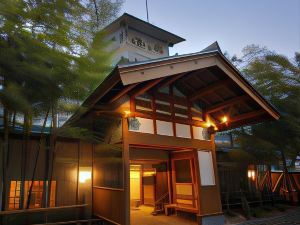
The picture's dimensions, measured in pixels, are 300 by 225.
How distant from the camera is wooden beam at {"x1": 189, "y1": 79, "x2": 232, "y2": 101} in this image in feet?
23.4

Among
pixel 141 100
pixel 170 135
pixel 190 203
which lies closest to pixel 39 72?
pixel 141 100

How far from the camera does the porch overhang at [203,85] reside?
214 inches

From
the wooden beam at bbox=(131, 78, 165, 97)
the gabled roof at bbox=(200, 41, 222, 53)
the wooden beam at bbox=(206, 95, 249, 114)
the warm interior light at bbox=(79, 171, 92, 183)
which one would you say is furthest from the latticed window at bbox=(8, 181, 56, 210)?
the gabled roof at bbox=(200, 41, 222, 53)

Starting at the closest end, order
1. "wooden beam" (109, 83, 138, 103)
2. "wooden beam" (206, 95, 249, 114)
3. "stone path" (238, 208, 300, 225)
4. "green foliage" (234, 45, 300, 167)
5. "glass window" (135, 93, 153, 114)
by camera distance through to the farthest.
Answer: "wooden beam" (109, 83, 138, 103) < "glass window" (135, 93, 153, 114) < "wooden beam" (206, 95, 249, 114) < "stone path" (238, 208, 300, 225) < "green foliage" (234, 45, 300, 167)

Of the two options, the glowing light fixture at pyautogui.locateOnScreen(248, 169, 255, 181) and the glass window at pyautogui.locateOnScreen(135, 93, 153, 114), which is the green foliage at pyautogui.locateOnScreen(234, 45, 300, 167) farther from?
the glass window at pyautogui.locateOnScreen(135, 93, 153, 114)

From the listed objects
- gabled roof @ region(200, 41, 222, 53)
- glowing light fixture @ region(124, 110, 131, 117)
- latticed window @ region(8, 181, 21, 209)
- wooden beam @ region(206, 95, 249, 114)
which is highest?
gabled roof @ region(200, 41, 222, 53)

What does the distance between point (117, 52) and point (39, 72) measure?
6.83 meters

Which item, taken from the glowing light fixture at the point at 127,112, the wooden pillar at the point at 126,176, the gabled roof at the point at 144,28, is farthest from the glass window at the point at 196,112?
the gabled roof at the point at 144,28

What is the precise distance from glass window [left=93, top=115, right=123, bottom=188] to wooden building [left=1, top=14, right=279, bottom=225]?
2 centimetres

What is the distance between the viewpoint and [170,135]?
729 centimetres

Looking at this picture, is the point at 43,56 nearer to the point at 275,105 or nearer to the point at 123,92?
the point at 123,92

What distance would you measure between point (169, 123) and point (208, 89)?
5.02 feet

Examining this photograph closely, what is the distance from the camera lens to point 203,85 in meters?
7.80

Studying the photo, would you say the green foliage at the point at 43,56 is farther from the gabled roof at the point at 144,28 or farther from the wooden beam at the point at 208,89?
the gabled roof at the point at 144,28
